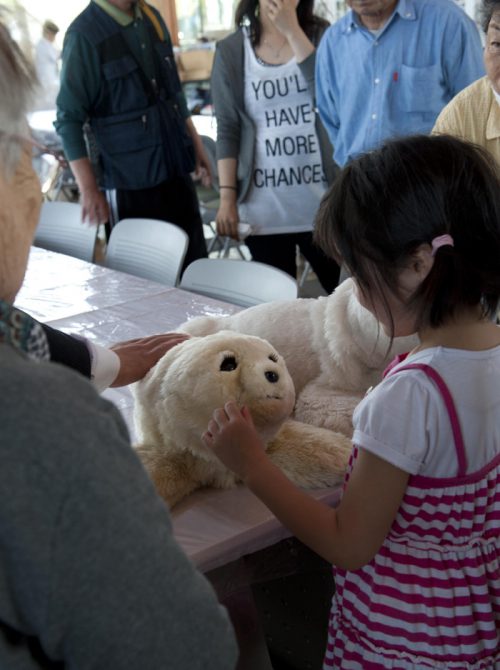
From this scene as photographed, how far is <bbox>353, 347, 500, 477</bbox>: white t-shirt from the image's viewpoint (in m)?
0.92

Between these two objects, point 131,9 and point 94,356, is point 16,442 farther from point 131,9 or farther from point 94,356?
point 131,9

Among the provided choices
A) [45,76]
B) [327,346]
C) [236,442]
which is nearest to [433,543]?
[236,442]

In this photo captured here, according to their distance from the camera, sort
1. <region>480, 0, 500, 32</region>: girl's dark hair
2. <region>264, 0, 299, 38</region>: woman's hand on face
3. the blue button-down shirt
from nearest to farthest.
Result: <region>480, 0, 500, 32</region>: girl's dark hair, the blue button-down shirt, <region>264, 0, 299, 38</region>: woman's hand on face

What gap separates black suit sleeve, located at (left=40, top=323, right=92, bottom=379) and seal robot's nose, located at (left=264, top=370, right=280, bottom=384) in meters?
0.30

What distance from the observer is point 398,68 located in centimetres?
222

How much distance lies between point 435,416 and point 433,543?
192mm

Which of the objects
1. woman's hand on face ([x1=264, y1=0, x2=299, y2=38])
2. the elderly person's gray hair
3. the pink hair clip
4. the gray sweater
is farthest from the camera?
woman's hand on face ([x1=264, y1=0, x2=299, y2=38])

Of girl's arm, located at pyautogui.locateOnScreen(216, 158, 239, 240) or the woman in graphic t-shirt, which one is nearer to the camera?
the woman in graphic t-shirt

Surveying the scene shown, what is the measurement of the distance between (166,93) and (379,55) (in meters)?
1.04

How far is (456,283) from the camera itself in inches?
36.0

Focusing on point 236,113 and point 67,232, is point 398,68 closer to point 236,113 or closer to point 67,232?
point 236,113

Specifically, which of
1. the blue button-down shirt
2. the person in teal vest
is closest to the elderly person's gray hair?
the blue button-down shirt

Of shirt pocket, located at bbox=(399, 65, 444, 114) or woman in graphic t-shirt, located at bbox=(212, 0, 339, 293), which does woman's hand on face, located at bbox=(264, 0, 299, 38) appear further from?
shirt pocket, located at bbox=(399, 65, 444, 114)

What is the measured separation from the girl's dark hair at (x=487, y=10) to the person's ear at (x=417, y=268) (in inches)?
41.8
